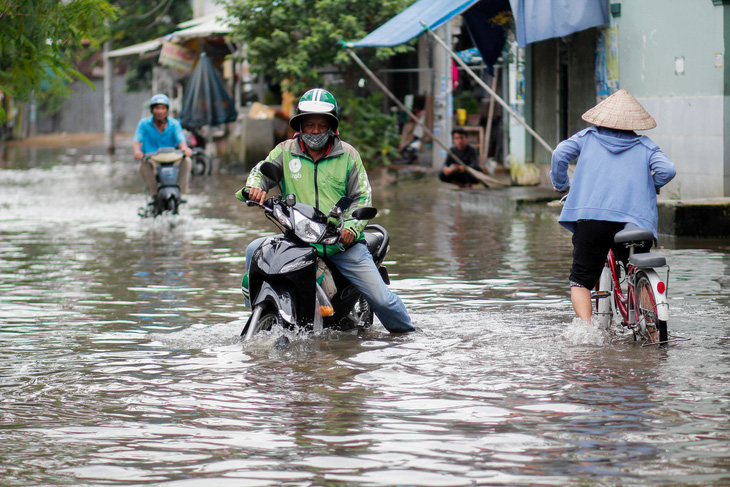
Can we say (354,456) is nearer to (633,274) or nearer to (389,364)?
(389,364)

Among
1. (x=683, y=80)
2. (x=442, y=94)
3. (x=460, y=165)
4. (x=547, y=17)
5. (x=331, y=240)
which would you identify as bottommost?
(x=331, y=240)

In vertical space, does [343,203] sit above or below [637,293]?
above

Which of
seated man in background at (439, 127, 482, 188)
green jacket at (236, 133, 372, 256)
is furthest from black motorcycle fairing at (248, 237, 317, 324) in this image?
seated man in background at (439, 127, 482, 188)

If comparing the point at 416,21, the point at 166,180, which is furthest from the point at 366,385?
the point at 416,21

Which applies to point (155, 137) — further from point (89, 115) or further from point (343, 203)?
point (89, 115)

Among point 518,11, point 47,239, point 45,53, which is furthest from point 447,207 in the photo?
point 45,53

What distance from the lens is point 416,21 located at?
18.2 meters

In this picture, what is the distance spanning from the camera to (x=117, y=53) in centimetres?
3819

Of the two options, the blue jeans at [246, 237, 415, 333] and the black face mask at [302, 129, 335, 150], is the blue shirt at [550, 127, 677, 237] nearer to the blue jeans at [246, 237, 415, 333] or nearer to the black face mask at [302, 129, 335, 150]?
the blue jeans at [246, 237, 415, 333]

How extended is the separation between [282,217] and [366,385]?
54.2 inches

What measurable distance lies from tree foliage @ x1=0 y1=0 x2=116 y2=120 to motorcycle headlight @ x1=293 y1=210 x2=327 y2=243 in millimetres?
2696

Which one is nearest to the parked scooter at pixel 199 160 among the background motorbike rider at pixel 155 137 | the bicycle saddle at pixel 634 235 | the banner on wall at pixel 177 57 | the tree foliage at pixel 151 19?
the banner on wall at pixel 177 57

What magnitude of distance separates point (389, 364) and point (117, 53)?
33018 millimetres

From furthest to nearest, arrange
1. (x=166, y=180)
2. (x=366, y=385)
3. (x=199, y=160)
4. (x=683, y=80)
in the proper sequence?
(x=199, y=160), (x=166, y=180), (x=683, y=80), (x=366, y=385)
